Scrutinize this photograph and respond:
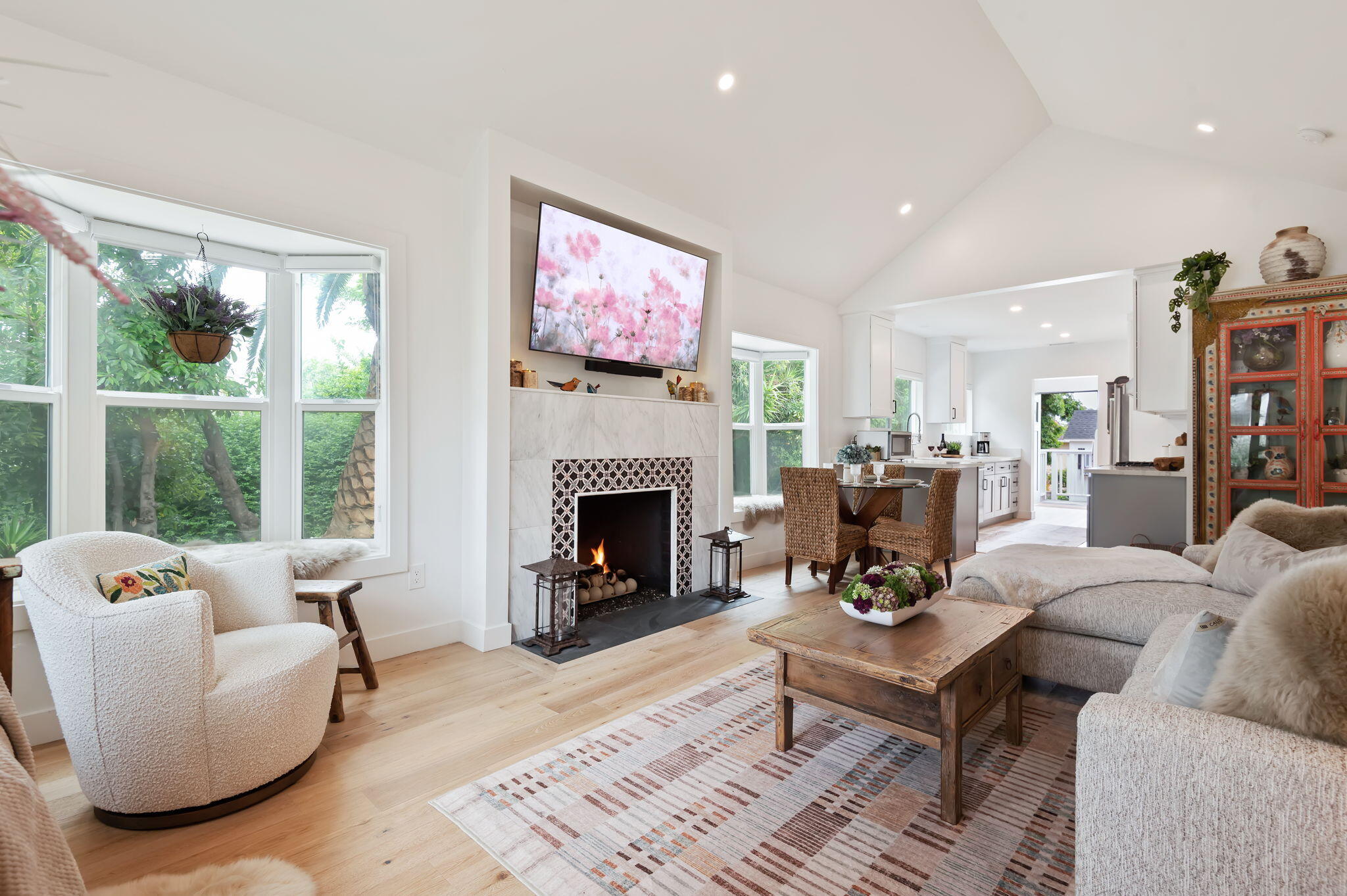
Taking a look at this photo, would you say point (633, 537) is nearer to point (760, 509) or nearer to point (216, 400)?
point (760, 509)

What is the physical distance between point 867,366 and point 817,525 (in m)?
2.44

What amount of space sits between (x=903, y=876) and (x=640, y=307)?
3.37 meters

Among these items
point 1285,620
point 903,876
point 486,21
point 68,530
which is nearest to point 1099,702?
point 1285,620

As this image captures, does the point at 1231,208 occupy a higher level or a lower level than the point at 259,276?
higher

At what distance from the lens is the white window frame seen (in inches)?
97.3

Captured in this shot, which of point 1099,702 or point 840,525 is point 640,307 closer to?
point 840,525

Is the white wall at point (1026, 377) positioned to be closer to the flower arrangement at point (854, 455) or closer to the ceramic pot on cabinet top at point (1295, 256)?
the ceramic pot on cabinet top at point (1295, 256)

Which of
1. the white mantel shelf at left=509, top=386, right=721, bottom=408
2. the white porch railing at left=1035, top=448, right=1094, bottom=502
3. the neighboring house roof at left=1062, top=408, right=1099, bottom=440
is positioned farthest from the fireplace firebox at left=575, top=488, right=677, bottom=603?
the neighboring house roof at left=1062, top=408, right=1099, bottom=440

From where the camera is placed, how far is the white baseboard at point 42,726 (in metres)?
2.28

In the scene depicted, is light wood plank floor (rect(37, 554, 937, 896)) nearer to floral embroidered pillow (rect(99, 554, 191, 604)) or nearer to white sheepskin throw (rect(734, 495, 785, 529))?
floral embroidered pillow (rect(99, 554, 191, 604))

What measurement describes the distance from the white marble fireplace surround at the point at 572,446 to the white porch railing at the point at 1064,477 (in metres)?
7.22

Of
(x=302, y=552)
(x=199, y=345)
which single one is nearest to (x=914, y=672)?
(x=302, y=552)

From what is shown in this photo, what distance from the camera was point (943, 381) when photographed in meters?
8.41

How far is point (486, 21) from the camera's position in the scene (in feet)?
8.96
